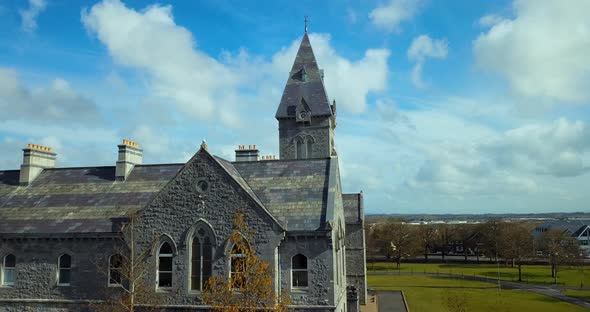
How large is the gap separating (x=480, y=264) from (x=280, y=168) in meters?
77.5

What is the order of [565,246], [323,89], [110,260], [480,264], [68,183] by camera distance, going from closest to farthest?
[110,260], [68,183], [323,89], [565,246], [480,264]

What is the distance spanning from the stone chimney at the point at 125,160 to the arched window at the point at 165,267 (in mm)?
7133

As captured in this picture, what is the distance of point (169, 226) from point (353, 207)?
63.6 feet

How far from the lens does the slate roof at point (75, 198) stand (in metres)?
25.7

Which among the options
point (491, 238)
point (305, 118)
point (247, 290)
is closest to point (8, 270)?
point (247, 290)

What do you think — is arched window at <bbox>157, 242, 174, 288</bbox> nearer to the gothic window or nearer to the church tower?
the church tower

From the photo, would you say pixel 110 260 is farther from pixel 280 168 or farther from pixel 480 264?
pixel 480 264

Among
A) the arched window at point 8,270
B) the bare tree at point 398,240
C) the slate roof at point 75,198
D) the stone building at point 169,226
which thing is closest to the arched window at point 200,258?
the stone building at point 169,226

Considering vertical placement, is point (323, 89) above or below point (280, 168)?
above

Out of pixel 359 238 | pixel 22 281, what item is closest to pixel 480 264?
pixel 359 238

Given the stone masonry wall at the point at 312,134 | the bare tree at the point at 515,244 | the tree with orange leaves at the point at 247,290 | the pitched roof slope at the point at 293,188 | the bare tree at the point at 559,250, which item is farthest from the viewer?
the bare tree at the point at 515,244

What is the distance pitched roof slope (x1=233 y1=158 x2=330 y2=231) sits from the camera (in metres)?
22.9

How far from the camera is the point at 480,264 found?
301 feet

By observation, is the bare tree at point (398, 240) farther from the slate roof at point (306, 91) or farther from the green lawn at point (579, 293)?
the slate roof at point (306, 91)
